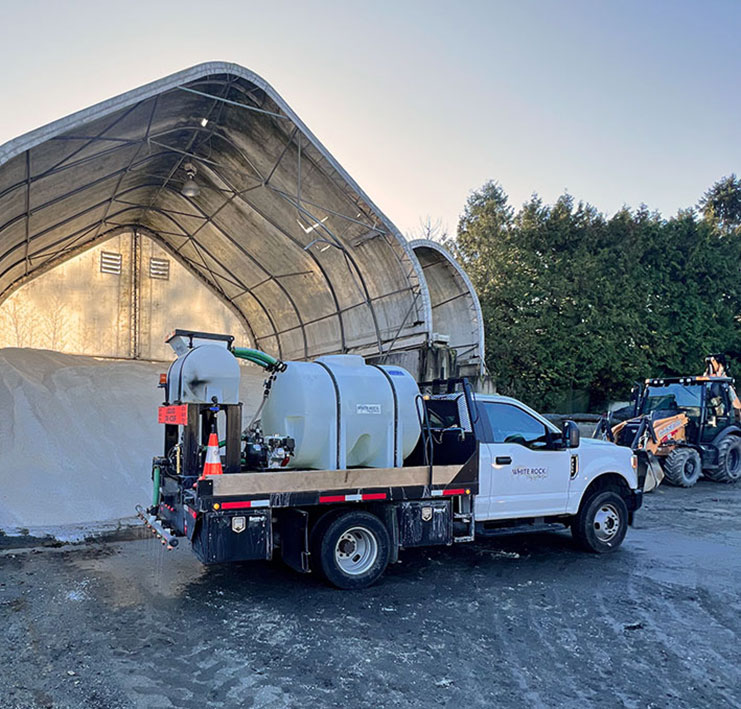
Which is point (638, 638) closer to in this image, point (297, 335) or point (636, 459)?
point (636, 459)

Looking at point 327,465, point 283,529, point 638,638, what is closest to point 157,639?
point 283,529

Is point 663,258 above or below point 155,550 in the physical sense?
above

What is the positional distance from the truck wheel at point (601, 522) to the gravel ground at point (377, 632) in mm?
217

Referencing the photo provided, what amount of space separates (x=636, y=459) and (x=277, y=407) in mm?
4869

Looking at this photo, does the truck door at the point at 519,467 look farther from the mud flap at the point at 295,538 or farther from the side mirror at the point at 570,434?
the mud flap at the point at 295,538

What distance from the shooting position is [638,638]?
5109 millimetres

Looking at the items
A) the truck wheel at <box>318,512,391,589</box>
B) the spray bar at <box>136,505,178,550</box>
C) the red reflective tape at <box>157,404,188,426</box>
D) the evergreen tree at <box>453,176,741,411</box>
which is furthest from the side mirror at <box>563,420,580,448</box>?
the evergreen tree at <box>453,176,741,411</box>

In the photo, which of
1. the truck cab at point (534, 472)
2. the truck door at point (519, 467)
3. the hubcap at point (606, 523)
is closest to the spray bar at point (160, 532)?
the truck cab at point (534, 472)

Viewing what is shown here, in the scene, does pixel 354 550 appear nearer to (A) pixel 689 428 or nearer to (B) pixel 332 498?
(B) pixel 332 498

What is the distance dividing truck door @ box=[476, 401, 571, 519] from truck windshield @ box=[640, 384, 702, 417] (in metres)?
8.95

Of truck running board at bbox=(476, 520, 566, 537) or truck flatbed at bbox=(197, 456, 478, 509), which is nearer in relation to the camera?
truck flatbed at bbox=(197, 456, 478, 509)

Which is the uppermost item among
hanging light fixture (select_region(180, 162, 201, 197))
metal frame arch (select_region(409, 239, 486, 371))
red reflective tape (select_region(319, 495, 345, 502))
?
hanging light fixture (select_region(180, 162, 201, 197))

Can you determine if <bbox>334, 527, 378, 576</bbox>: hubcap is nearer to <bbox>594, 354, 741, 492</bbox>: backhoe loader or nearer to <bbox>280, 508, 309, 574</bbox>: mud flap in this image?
<bbox>280, 508, 309, 574</bbox>: mud flap

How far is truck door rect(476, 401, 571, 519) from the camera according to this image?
7219mm
